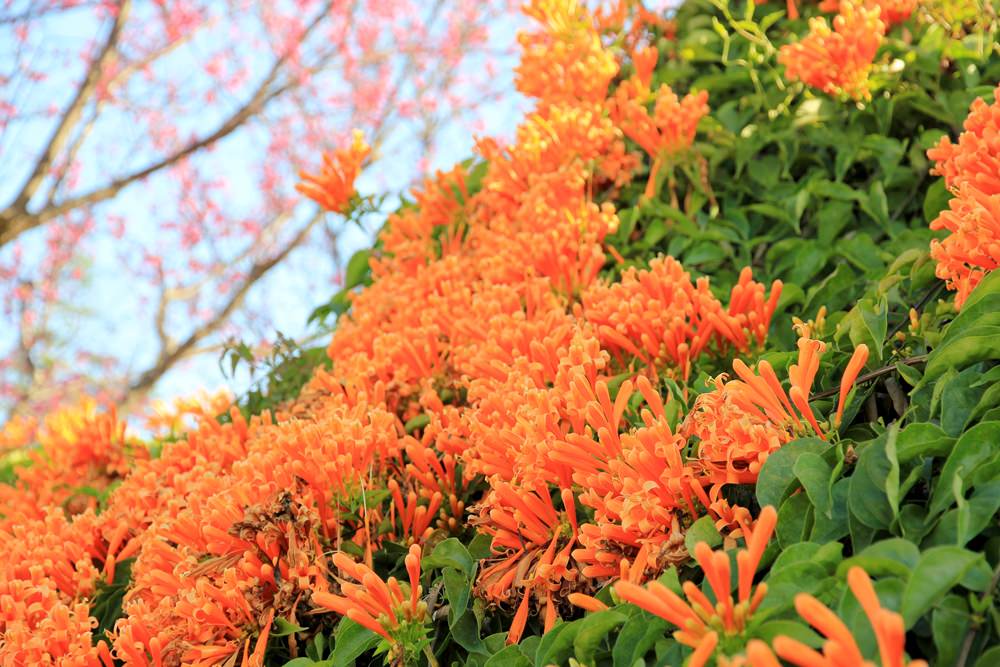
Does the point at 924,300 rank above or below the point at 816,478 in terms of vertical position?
above

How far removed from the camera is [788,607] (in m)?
1.33

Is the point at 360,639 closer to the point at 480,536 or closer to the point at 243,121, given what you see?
the point at 480,536

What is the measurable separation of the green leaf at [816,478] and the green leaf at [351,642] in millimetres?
845

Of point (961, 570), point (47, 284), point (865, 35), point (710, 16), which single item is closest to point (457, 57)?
point (47, 284)

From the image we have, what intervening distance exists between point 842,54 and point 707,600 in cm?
217

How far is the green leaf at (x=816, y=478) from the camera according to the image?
1.49m

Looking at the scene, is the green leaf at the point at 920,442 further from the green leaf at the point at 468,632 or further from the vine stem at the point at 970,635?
the green leaf at the point at 468,632

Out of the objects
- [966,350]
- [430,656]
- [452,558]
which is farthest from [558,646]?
[966,350]

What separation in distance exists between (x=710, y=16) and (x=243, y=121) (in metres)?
4.32

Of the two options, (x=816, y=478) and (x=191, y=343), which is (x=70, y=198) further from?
(x=816, y=478)

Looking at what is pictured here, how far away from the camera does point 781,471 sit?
156 centimetres

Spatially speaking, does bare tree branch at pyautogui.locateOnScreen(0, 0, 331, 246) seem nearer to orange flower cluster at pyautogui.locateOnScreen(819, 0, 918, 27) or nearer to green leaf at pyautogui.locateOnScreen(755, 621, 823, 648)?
orange flower cluster at pyautogui.locateOnScreen(819, 0, 918, 27)

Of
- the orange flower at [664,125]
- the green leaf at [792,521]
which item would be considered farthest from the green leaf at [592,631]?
the orange flower at [664,125]

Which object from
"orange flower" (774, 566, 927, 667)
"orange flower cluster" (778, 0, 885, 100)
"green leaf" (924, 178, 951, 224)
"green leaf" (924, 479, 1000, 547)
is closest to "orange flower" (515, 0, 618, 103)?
"orange flower cluster" (778, 0, 885, 100)
